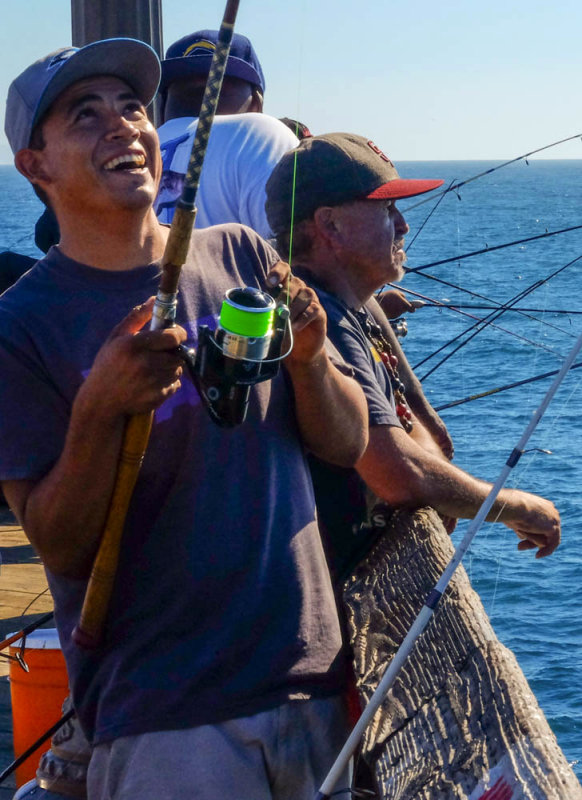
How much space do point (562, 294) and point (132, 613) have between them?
3596 centimetres

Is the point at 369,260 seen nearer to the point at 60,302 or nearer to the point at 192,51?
the point at 60,302

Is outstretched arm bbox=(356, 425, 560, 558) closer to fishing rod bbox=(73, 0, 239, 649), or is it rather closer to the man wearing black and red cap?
the man wearing black and red cap

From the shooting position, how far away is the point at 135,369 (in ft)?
5.73

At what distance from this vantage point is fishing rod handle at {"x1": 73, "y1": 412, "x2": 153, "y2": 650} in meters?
1.87

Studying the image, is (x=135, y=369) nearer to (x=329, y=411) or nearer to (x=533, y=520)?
(x=329, y=411)

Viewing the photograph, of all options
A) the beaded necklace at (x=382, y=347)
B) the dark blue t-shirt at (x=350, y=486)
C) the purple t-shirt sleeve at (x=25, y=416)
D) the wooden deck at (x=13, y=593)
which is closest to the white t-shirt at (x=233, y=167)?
the beaded necklace at (x=382, y=347)

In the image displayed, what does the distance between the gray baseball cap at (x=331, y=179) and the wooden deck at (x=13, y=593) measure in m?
2.15

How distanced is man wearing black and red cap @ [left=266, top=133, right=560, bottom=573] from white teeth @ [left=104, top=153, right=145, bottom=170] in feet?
2.23

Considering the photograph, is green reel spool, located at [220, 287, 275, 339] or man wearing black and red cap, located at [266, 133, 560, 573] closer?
green reel spool, located at [220, 287, 275, 339]

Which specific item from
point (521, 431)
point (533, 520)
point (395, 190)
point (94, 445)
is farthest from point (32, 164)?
point (521, 431)

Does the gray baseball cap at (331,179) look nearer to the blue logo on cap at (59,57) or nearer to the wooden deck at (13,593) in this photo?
the blue logo on cap at (59,57)

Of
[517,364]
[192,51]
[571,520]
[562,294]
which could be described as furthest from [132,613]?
[562,294]

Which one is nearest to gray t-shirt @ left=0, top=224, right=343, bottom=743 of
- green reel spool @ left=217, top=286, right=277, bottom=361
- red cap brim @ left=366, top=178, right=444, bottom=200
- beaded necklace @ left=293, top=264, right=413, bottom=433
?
green reel spool @ left=217, top=286, right=277, bottom=361

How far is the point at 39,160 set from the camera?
214cm
